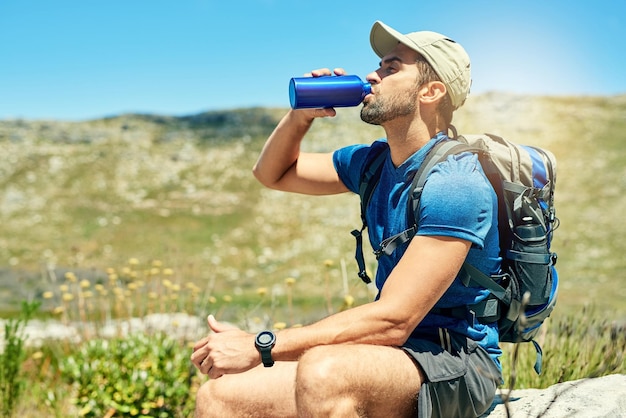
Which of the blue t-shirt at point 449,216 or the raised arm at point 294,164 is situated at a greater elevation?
the raised arm at point 294,164

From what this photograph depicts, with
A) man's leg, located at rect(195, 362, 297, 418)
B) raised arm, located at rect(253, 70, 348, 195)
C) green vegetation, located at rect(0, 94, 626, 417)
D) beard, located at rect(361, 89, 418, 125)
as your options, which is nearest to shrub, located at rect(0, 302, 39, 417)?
raised arm, located at rect(253, 70, 348, 195)

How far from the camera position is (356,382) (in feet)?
8.87

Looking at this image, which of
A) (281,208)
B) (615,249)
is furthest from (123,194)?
(615,249)

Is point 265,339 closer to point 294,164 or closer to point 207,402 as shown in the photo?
point 207,402

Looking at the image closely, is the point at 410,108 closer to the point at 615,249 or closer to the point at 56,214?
the point at 615,249

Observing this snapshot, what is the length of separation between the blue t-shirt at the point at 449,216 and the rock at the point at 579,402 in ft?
1.16

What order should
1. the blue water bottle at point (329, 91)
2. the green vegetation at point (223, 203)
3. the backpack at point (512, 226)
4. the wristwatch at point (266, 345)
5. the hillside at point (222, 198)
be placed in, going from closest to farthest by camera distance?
1. the wristwatch at point (266, 345)
2. the backpack at point (512, 226)
3. the blue water bottle at point (329, 91)
4. the green vegetation at point (223, 203)
5. the hillside at point (222, 198)

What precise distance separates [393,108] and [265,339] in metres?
1.45

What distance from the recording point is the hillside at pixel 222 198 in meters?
27.5

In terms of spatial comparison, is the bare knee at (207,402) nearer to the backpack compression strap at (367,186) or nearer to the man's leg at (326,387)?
the man's leg at (326,387)

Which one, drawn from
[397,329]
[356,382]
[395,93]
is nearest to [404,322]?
[397,329]

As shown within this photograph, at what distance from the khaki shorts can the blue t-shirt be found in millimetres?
78

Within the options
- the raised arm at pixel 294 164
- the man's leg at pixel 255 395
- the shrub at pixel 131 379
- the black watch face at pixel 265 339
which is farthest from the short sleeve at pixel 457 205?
the shrub at pixel 131 379

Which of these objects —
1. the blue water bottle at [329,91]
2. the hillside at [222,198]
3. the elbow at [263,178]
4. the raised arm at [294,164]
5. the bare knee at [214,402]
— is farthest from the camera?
the hillside at [222,198]
